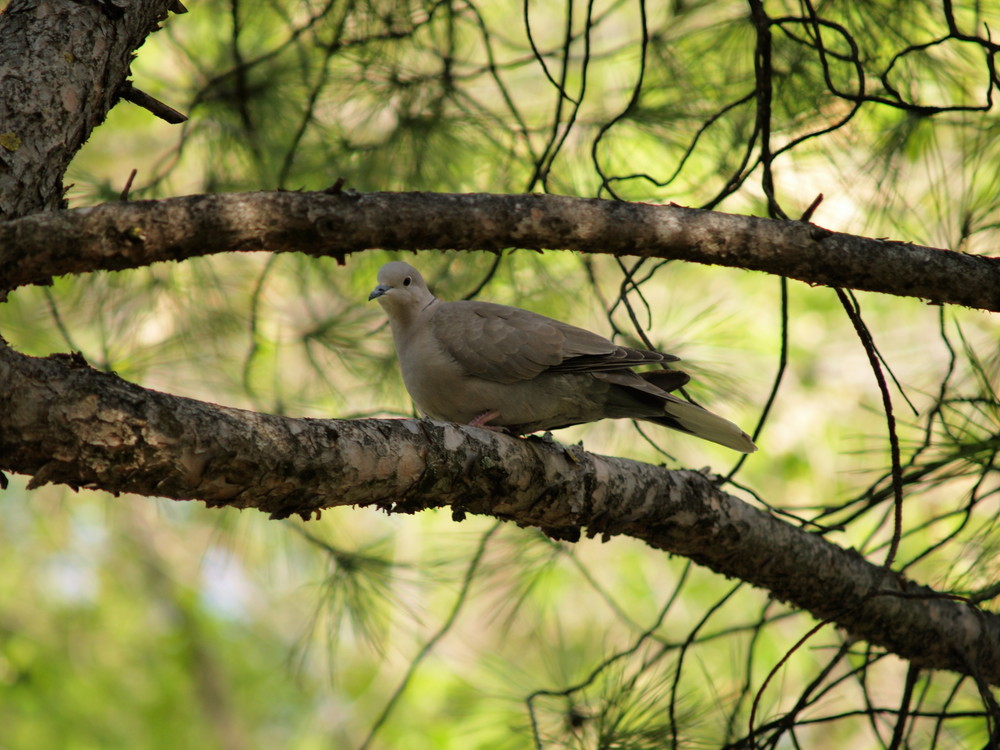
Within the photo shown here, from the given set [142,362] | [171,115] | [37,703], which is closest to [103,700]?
[37,703]

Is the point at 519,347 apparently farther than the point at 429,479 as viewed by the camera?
Yes

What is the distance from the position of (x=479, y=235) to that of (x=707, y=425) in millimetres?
1148

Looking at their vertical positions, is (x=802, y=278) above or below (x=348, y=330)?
below

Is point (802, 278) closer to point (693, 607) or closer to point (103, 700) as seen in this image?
point (693, 607)

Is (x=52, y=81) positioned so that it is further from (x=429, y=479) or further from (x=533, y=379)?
(x=533, y=379)

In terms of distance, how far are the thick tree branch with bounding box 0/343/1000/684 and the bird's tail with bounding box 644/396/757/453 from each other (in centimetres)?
34

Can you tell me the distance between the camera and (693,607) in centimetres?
703

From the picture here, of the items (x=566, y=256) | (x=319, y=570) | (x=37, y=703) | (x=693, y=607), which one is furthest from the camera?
(x=693, y=607)

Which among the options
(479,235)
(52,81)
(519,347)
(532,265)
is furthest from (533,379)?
(52,81)

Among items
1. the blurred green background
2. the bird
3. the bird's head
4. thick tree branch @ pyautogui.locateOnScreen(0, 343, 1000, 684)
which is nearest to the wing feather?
the bird

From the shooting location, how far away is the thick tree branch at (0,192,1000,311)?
5.43 feet

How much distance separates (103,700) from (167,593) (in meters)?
1.21

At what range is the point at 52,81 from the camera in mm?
1938

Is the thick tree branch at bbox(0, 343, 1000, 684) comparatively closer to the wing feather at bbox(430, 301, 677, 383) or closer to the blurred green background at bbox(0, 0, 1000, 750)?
the blurred green background at bbox(0, 0, 1000, 750)
